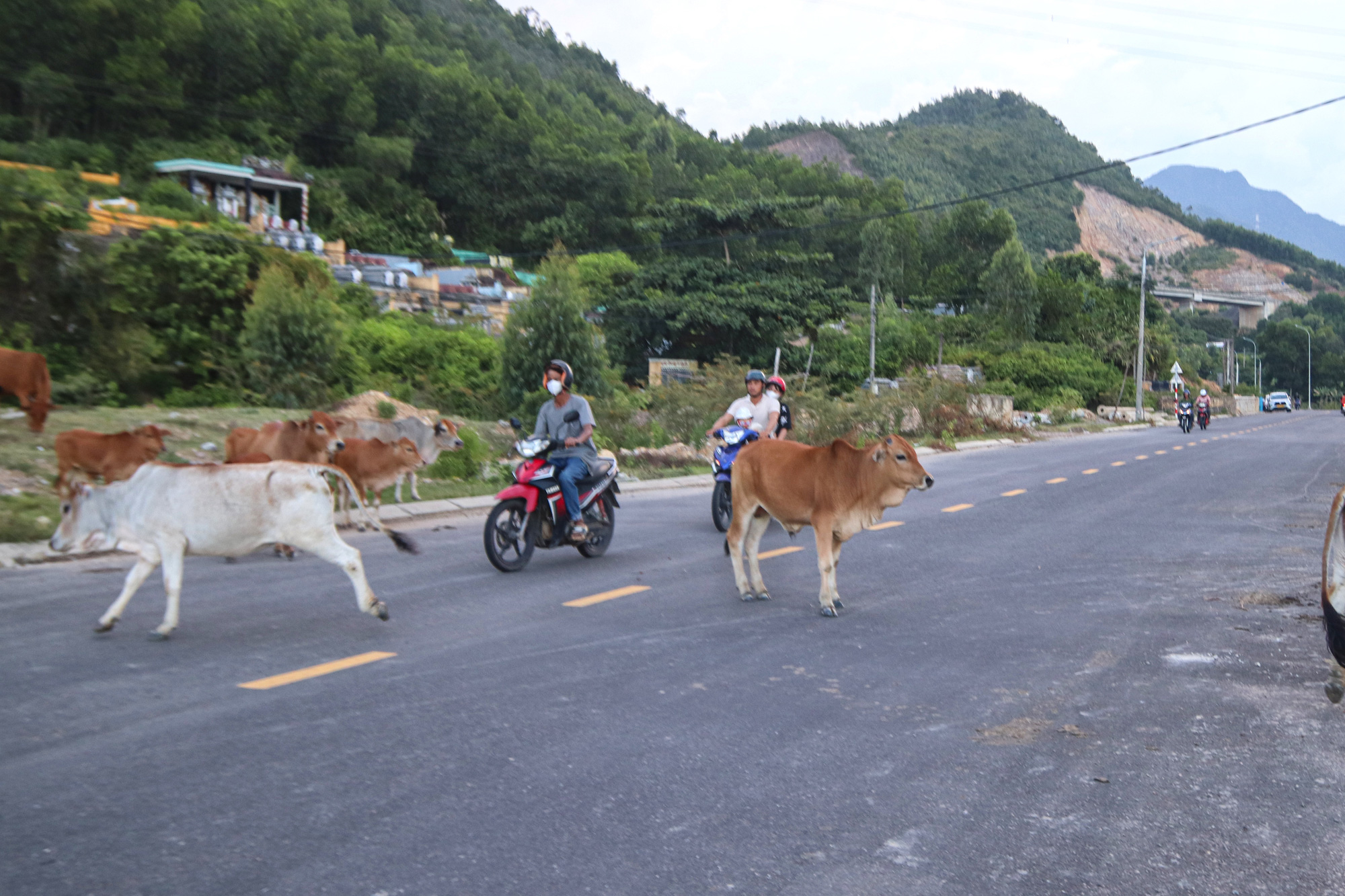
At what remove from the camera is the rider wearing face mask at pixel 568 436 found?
1026 centimetres

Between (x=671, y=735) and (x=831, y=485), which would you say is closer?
(x=671, y=735)

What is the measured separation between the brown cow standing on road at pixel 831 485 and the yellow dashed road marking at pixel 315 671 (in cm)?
324

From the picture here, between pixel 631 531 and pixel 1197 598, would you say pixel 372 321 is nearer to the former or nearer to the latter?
pixel 631 531

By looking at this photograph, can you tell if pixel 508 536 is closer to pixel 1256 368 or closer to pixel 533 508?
pixel 533 508

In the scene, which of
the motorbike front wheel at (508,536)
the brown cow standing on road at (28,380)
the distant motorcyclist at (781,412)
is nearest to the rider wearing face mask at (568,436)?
the motorbike front wheel at (508,536)

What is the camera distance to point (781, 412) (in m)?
12.4

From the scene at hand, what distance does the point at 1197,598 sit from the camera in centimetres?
912

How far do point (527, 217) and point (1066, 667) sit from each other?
85.4 metres

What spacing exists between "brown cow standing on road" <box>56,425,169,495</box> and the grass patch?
312 mm

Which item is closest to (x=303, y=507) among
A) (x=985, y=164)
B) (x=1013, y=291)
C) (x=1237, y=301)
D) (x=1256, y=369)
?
(x=1013, y=291)

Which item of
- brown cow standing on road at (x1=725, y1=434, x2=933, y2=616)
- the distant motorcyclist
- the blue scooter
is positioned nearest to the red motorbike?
the blue scooter

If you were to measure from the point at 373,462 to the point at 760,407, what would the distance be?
456 centimetres

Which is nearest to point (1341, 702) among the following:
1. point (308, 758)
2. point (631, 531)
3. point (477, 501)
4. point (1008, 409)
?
point (308, 758)

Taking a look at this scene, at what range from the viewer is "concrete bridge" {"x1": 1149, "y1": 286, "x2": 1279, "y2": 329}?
171875mm
